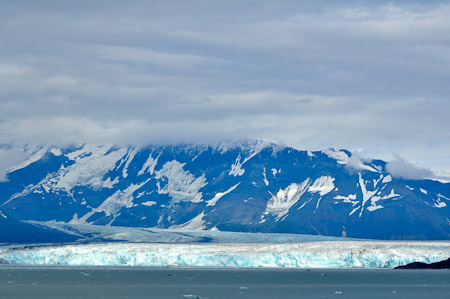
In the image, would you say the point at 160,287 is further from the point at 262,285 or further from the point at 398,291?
the point at 398,291

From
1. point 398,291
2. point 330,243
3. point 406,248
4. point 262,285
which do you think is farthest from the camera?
point 330,243

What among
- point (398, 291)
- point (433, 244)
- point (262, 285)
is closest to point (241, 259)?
point (433, 244)

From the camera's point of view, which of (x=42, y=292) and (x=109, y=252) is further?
(x=109, y=252)

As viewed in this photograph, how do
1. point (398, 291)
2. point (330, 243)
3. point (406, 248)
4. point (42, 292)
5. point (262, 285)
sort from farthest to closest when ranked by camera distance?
point (330, 243) → point (406, 248) → point (262, 285) → point (398, 291) → point (42, 292)

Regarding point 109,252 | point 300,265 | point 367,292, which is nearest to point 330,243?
point 300,265

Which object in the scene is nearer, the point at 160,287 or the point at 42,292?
the point at 42,292

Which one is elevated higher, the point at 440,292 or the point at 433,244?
the point at 440,292

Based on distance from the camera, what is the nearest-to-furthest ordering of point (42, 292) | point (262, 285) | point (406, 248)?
point (42, 292) → point (262, 285) → point (406, 248)

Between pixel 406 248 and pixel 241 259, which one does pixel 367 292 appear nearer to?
pixel 406 248

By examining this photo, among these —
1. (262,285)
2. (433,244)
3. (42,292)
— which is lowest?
(433,244)
